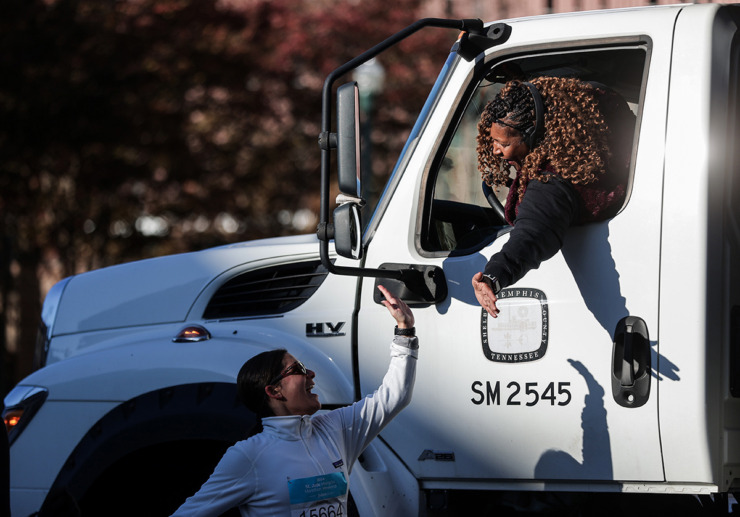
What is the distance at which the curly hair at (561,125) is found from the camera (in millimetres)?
3299

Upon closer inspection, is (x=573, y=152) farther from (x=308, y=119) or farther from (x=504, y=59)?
(x=308, y=119)

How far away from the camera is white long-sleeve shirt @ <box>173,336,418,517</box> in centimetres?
302

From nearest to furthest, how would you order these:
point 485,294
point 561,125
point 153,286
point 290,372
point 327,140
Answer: point 485,294 → point 290,372 → point 327,140 → point 561,125 → point 153,286

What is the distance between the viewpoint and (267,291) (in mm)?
3818

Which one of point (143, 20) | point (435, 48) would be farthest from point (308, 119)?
point (143, 20)

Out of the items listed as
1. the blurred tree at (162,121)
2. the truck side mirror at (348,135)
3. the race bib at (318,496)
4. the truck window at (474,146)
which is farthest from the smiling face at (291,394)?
the blurred tree at (162,121)

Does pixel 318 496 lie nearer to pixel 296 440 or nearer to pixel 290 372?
pixel 296 440

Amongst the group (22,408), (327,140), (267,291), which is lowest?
(22,408)

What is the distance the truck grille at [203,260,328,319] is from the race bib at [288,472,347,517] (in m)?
0.82

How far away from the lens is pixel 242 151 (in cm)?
1415

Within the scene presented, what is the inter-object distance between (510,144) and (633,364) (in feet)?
2.69

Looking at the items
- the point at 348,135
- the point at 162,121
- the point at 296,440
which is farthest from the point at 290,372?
the point at 162,121

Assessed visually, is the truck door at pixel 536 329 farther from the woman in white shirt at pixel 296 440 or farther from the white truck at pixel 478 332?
the woman in white shirt at pixel 296 440

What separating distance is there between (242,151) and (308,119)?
1046 mm
